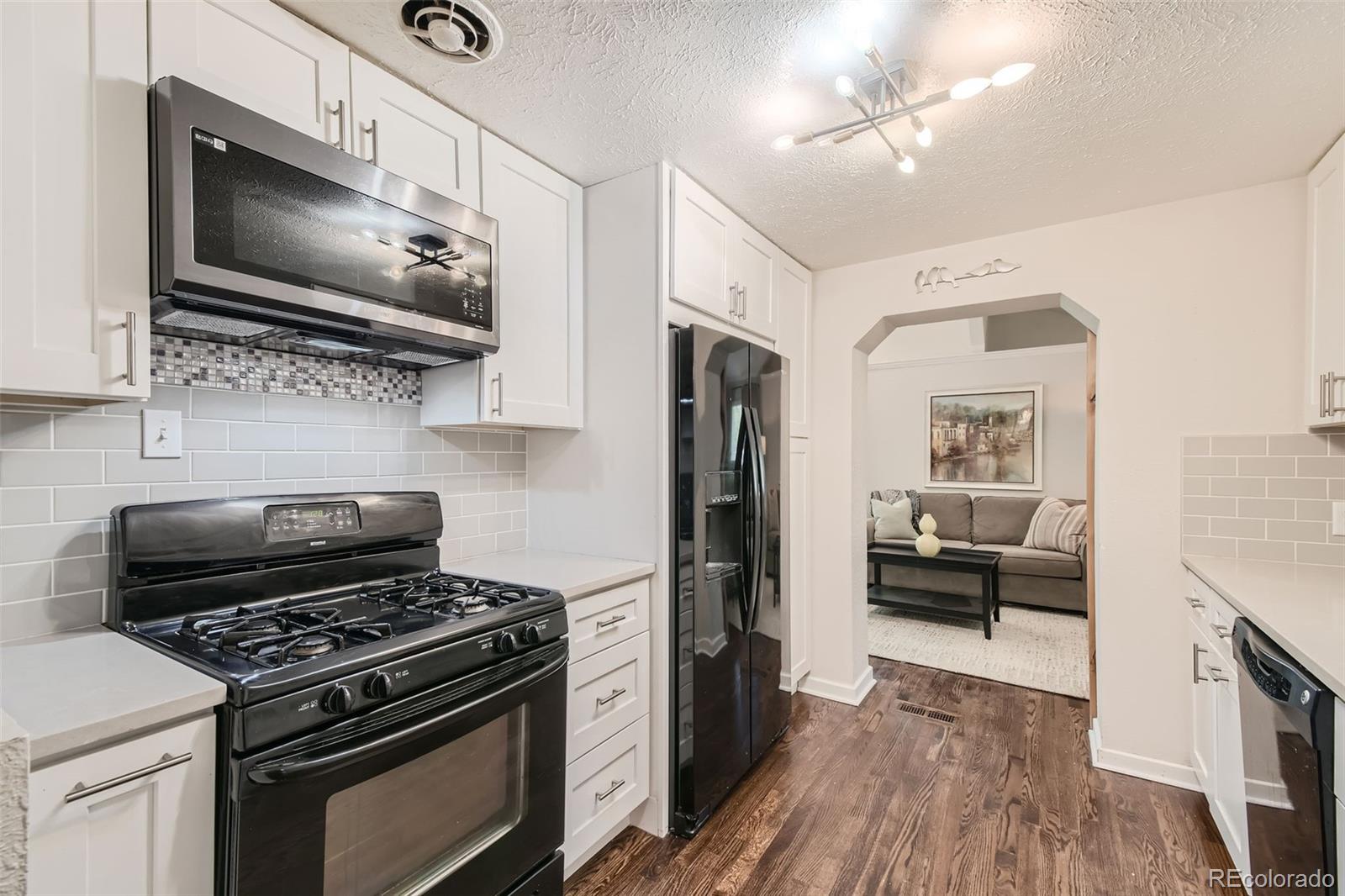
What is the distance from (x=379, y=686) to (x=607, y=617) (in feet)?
2.66

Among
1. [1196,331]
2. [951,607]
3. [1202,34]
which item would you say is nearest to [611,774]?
[1202,34]

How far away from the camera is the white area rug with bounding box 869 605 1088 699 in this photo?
3.52 meters

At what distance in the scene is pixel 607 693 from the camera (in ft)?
6.28

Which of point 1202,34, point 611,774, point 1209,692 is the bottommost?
point 611,774

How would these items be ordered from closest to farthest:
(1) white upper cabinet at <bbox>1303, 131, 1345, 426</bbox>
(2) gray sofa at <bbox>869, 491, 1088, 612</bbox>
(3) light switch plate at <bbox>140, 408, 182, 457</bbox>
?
(3) light switch plate at <bbox>140, 408, 182, 457</bbox>
(1) white upper cabinet at <bbox>1303, 131, 1345, 426</bbox>
(2) gray sofa at <bbox>869, 491, 1088, 612</bbox>

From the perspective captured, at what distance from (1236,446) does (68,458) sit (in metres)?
3.63

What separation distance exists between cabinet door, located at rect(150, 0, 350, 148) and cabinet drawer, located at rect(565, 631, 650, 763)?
5.26 ft

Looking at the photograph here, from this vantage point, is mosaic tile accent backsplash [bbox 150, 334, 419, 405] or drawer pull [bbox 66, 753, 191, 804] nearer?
drawer pull [bbox 66, 753, 191, 804]

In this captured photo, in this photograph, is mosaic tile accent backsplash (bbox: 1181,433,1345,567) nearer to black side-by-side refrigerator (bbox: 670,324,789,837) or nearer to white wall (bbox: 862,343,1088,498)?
black side-by-side refrigerator (bbox: 670,324,789,837)

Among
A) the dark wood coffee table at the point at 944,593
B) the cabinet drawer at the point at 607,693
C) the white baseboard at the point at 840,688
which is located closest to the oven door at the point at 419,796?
the cabinet drawer at the point at 607,693

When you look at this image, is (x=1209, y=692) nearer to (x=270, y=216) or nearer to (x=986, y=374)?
(x=270, y=216)

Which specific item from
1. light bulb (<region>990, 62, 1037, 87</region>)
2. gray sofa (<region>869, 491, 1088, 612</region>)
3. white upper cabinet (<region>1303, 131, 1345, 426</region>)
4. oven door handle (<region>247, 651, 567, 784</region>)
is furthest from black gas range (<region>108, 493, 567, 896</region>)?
gray sofa (<region>869, 491, 1088, 612</region>)

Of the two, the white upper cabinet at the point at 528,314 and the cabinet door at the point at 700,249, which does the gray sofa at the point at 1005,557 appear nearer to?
the cabinet door at the point at 700,249

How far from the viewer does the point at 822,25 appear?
1465mm
